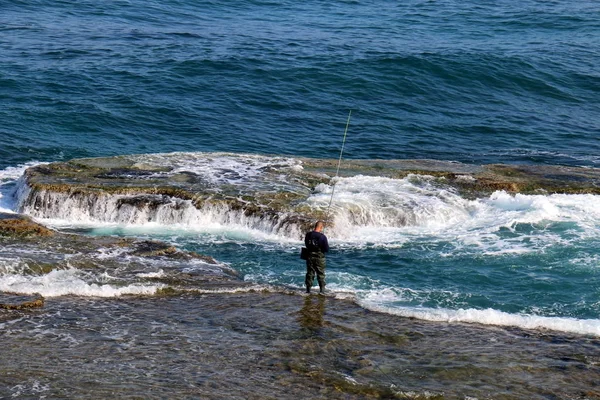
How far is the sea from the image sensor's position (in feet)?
57.2

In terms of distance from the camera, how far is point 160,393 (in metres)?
12.7

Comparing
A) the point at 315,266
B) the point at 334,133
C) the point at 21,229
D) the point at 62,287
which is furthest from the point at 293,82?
the point at 62,287

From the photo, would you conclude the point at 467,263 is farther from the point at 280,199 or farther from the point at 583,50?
the point at 583,50

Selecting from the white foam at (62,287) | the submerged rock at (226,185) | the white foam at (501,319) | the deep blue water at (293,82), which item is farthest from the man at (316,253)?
the deep blue water at (293,82)

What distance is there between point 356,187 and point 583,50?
2568cm

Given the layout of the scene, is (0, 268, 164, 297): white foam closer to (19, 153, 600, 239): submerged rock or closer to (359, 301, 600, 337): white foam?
(359, 301, 600, 337): white foam

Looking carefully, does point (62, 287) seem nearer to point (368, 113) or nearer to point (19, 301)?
point (19, 301)

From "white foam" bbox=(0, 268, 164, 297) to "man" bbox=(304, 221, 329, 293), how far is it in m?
2.76

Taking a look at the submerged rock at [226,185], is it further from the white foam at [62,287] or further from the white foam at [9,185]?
the white foam at [62,287]

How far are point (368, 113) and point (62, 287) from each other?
69.0 ft

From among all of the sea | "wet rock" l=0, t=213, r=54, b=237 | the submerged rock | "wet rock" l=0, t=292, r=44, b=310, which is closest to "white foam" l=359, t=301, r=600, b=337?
the sea

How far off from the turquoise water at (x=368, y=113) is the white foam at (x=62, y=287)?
9.84 ft

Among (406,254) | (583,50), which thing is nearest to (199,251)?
(406,254)

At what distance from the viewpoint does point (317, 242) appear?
17.6 metres
